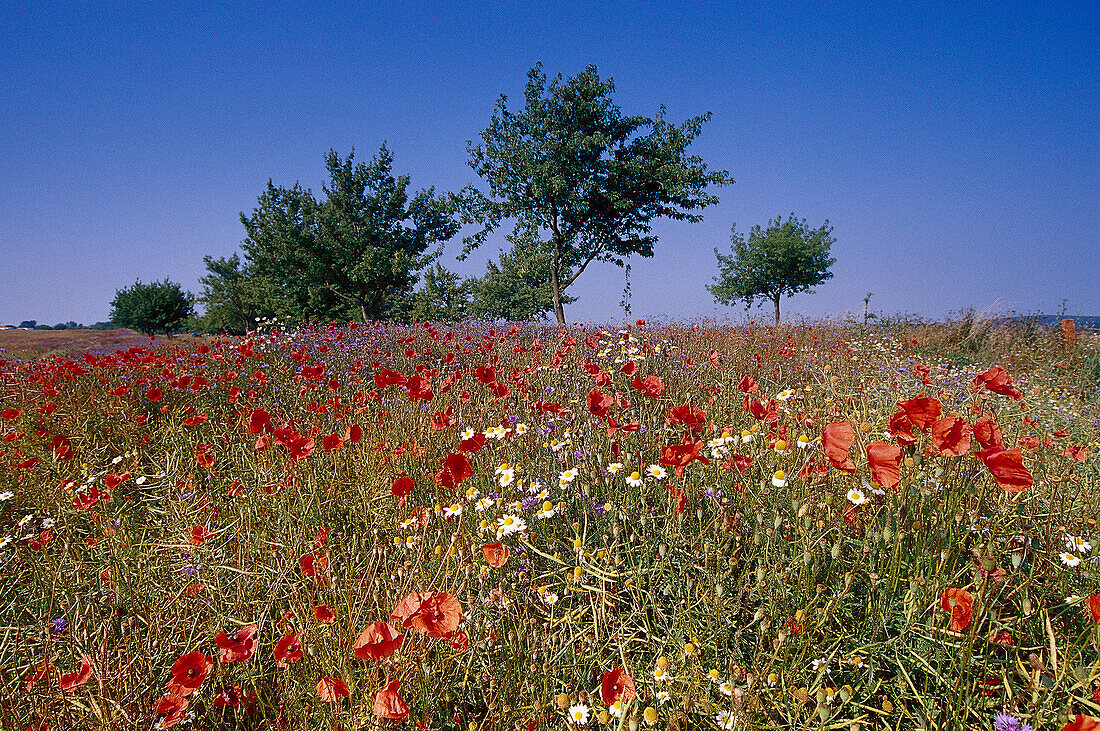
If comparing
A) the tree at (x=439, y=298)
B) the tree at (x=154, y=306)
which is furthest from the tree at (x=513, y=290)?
the tree at (x=154, y=306)

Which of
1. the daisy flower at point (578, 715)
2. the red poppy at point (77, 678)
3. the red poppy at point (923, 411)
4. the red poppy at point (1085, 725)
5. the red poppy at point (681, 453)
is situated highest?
the red poppy at point (923, 411)

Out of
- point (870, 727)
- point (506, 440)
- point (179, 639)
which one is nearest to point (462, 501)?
point (506, 440)

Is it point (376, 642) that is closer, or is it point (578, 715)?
point (376, 642)

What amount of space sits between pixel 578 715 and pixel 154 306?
155ft

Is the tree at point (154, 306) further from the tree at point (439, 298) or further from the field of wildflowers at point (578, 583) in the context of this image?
the field of wildflowers at point (578, 583)

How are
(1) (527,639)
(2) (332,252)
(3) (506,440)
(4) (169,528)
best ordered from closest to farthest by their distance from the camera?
(1) (527,639)
(4) (169,528)
(3) (506,440)
(2) (332,252)

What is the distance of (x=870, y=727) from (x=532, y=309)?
22879mm

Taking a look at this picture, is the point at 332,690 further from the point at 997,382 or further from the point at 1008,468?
the point at 997,382

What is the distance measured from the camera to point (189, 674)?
3.95 ft

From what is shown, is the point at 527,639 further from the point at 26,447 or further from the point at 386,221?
the point at 386,221

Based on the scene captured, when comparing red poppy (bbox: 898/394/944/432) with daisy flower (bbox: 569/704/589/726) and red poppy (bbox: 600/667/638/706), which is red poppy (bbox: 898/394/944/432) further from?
daisy flower (bbox: 569/704/589/726)

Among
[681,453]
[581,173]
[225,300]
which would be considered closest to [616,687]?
[681,453]

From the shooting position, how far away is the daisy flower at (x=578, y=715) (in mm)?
1279

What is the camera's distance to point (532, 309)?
78.4 feet
